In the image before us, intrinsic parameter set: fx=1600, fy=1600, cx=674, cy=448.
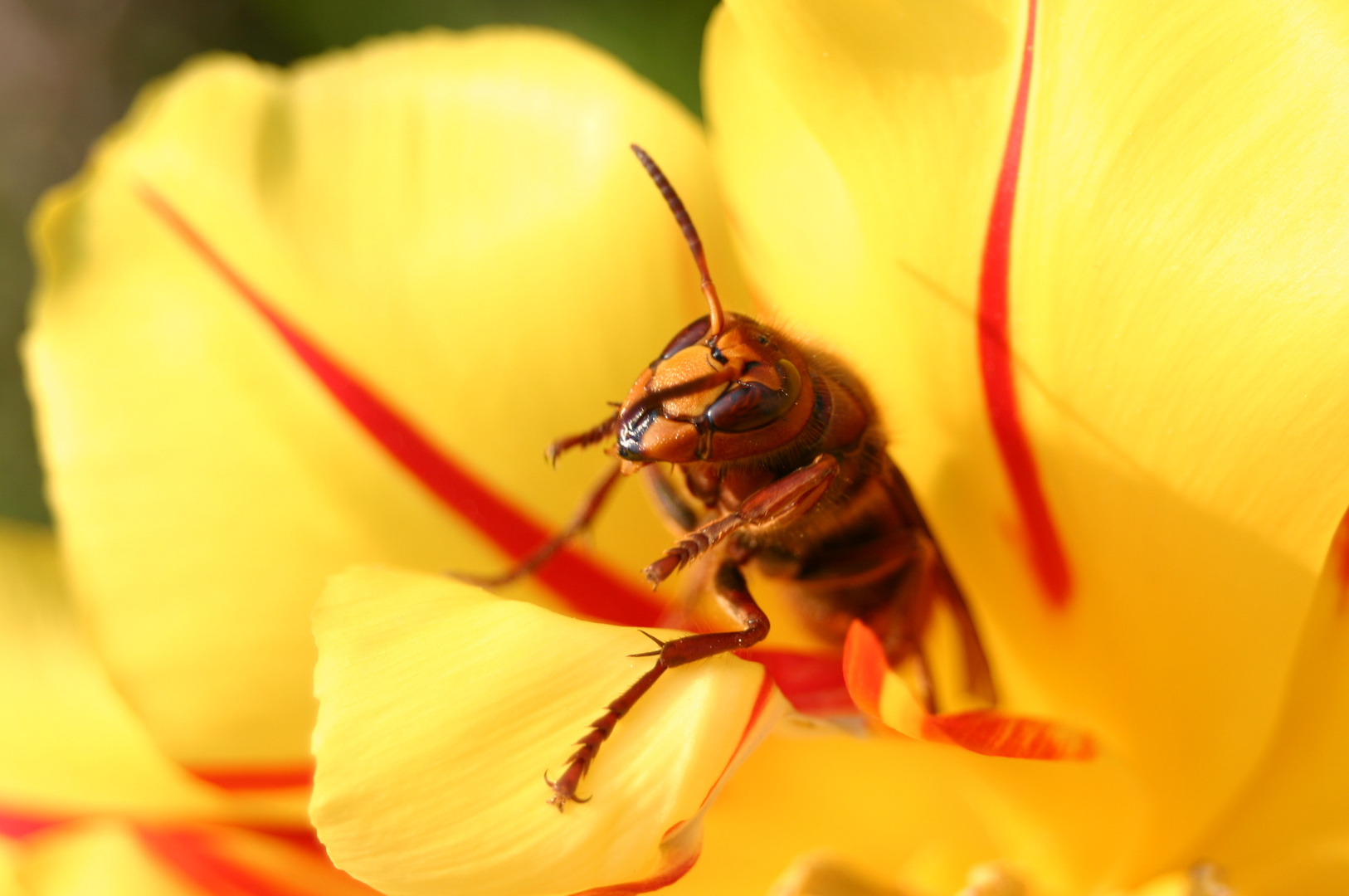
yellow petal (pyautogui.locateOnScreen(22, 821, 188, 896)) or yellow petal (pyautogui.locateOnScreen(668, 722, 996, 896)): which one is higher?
yellow petal (pyautogui.locateOnScreen(668, 722, 996, 896))

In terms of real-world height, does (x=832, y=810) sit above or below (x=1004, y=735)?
below

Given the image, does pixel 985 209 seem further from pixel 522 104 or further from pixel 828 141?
pixel 522 104

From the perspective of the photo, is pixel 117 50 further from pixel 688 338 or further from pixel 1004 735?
pixel 1004 735

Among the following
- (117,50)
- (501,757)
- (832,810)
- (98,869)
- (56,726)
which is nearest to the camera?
(501,757)

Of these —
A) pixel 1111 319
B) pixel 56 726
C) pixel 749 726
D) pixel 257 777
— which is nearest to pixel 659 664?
pixel 749 726

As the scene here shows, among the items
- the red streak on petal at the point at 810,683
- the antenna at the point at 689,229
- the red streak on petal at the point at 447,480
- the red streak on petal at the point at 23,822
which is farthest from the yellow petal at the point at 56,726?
the antenna at the point at 689,229

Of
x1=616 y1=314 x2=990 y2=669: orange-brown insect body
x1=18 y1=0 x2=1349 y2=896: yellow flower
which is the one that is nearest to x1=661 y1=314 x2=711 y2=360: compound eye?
x1=616 y1=314 x2=990 y2=669: orange-brown insect body

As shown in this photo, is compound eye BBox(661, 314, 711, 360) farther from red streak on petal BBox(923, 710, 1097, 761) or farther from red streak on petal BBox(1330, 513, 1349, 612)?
red streak on petal BBox(1330, 513, 1349, 612)

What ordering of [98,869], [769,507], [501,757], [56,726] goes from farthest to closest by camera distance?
[56,726] → [98,869] → [769,507] → [501,757]

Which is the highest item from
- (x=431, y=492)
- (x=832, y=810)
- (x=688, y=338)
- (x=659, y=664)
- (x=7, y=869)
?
(x=688, y=338)
